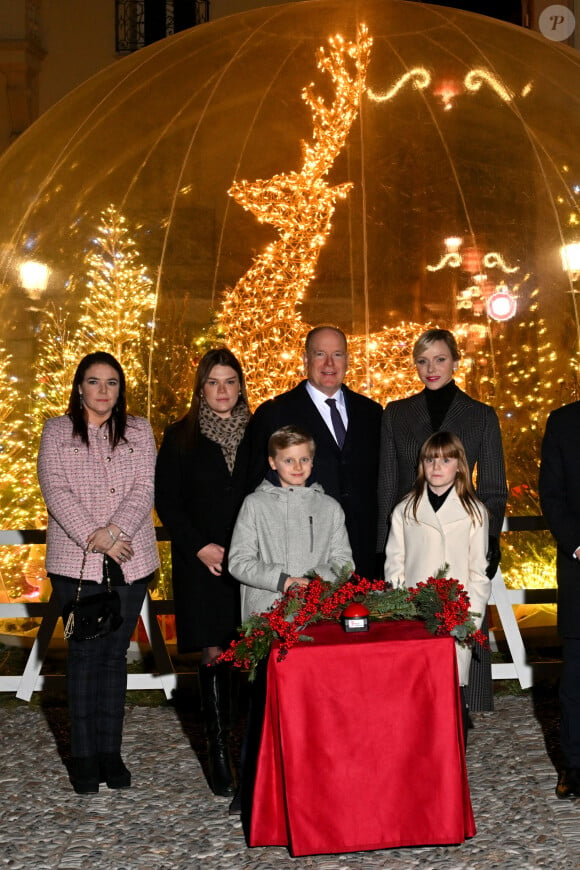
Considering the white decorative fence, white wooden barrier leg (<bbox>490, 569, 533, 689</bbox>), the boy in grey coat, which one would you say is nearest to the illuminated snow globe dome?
the white decorative fence

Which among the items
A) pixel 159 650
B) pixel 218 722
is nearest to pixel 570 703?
pixel 218 722

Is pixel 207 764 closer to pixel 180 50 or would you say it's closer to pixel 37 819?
pixel 37 819

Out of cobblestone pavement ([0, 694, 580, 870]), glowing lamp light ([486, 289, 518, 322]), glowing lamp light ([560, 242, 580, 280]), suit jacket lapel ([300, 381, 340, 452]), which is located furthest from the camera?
glowing lamp light ([560, 242, 580, 280])

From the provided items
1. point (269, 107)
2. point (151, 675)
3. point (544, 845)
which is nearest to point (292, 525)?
point (544, 845)

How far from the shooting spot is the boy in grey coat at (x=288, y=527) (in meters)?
4.64

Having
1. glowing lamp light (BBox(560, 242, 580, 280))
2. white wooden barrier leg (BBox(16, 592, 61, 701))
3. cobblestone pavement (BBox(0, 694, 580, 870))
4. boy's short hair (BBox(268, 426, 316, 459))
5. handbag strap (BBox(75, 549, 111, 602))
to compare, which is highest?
glowing lamp light (BBox(560, 242, 580, 280))

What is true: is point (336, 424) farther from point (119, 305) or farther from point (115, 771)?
point (119, 305)

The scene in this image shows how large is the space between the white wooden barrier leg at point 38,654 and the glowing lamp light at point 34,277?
188 cm

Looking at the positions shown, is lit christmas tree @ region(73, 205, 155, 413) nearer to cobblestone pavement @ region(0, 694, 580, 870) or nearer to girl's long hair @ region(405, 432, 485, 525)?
cobblestone pavement @ region(0, 694, 580, 870)

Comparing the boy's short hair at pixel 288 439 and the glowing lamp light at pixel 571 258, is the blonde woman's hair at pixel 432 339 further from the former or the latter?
the glowing lamp light at pixel 571 258

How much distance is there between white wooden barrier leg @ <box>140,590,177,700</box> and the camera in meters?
6.70

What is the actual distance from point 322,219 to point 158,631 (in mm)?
2523

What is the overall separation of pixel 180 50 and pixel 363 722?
5164 millimetres

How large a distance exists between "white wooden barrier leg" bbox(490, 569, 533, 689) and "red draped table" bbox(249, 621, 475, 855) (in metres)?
2.55
